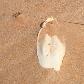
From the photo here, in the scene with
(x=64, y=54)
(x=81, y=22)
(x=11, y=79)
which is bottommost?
(x=11, y=79)

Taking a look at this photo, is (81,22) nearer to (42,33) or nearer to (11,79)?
(42,33)

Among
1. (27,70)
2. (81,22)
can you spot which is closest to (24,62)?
(27,70)

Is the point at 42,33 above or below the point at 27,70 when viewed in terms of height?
above
